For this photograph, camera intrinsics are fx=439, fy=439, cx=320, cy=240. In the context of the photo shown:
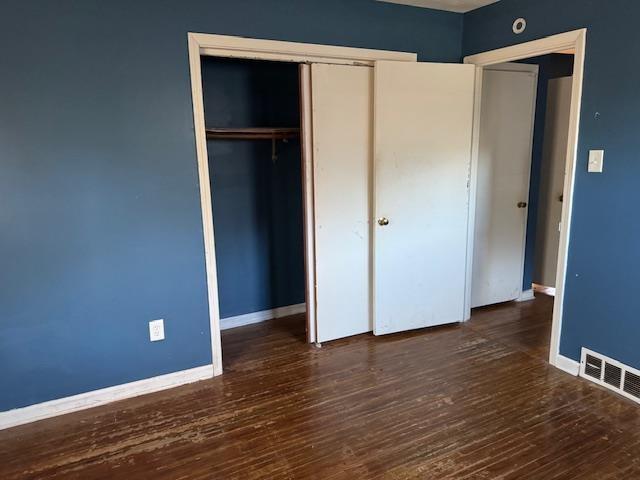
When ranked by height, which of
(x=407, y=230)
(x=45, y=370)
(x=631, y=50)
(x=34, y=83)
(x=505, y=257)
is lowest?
(x=45, y=370)

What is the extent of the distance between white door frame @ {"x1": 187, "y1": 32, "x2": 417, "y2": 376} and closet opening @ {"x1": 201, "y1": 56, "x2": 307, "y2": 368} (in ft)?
1.71

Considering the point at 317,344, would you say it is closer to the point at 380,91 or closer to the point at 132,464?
the point at 132,464

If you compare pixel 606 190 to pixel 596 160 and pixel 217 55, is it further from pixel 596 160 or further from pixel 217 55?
pixel 217 55

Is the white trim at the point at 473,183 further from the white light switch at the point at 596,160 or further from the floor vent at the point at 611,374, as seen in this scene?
the floor vent at the point at 611,374

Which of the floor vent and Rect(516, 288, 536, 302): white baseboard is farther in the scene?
Rect(516, 288, 536, 302): white baseboard

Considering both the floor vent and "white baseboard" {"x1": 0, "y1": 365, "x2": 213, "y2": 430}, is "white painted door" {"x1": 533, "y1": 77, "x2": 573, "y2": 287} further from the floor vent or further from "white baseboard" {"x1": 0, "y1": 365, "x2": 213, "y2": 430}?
"white baseboard" {"x1": 0, "y1": 365, "x2": 213, "y2": 430}

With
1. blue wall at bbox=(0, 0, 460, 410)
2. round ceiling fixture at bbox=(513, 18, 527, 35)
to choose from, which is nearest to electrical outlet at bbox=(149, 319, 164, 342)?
blue wall at bbox=(0, 0, 460, 410)

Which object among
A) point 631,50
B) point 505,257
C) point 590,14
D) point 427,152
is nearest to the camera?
point 631,50

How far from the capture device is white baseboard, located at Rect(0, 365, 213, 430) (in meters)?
2.41

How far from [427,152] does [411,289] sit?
3.44 feet

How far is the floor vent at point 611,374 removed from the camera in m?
2.48

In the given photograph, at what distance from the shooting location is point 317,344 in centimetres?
328

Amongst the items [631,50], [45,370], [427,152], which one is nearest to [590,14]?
[631,50]

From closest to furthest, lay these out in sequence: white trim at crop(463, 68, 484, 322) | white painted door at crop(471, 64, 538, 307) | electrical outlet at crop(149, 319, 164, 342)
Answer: electrical outlet at crop(149, 319, 164, 342)
white trim at crop(463, 68, 484, 322)
white painted door at crop(471, 64, 538, 307)
